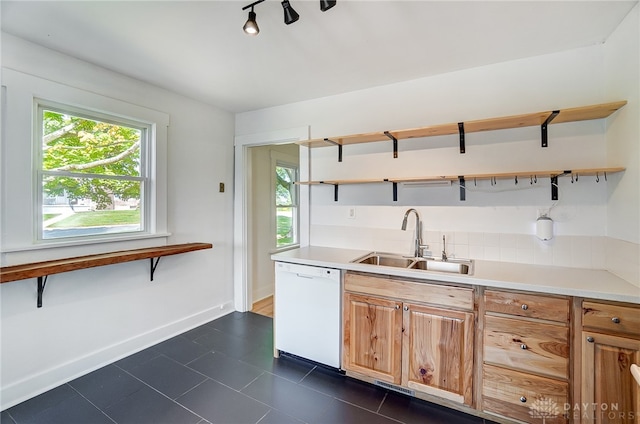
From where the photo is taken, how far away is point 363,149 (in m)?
2.78

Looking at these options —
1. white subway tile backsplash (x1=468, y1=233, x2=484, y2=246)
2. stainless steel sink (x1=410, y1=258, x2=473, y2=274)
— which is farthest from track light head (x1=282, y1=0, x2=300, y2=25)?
white subway tile backsplash (x1=468, y1=233, x2=484, y2=246)

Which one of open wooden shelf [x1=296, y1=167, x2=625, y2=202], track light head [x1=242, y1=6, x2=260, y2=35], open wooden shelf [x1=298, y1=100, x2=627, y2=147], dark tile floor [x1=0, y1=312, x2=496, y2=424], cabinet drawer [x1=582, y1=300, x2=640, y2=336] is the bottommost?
dark tile floor [x1=0, y1=312, x2=496, y2=424]

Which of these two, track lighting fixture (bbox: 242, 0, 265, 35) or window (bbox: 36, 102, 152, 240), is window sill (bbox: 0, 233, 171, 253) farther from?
track lighting fixture (bbox: 242, 0, 265, 35)

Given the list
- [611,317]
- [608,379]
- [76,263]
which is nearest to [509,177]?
[611,317]

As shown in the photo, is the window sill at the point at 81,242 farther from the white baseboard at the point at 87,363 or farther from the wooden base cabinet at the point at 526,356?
the wooden base cabinet at the point at 526,356

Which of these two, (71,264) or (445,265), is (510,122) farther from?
(71,264)

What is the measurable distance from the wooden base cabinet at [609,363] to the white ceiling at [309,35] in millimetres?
1705

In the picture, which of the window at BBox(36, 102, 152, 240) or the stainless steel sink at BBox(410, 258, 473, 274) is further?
the stainless steel sink at BBox(410, 258, 473, 274)

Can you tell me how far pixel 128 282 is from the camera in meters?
2.55

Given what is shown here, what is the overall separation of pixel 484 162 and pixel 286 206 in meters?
2.90

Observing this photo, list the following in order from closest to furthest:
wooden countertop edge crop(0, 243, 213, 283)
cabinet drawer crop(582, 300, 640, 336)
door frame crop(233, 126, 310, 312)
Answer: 1. cabinet drawer crop(582, 300, 640, 336)
2. wooden countertop edge crop(0, 243, 213, 283)
3. door frame crop(233, 126, 310, 312)

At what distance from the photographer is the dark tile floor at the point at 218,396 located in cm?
179

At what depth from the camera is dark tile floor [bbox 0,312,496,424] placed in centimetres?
179

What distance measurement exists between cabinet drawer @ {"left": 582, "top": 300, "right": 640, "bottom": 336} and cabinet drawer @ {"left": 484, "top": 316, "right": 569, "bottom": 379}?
0.13 metres
